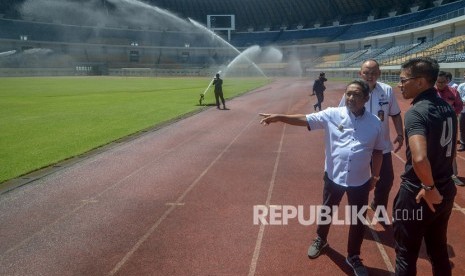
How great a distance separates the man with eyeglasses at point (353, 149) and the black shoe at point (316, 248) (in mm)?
357

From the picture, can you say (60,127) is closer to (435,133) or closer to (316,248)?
(316,248)

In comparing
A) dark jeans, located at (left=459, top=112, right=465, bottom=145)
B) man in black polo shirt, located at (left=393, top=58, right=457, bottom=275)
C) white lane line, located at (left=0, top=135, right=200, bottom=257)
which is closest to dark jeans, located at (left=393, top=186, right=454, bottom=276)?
man in black polo shirt, located at (left=393, top=58, right=457, bottom=275)

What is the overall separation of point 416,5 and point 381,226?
2597 inches

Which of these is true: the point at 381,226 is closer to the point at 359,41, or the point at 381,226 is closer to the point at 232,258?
the point at 232,258

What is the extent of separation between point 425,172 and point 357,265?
1.57m

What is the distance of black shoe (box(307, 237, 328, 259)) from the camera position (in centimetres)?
420

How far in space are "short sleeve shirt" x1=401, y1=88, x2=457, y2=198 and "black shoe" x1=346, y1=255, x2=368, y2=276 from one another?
1213 mm

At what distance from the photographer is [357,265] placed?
12.6 ft

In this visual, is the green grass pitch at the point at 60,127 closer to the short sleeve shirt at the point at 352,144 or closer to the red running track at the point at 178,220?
the red running track at the point at 178,220

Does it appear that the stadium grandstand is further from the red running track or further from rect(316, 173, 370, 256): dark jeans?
rect(316, 173, 370, 256): dark jeans

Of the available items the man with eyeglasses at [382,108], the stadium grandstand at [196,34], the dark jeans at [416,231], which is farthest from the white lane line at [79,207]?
the stadium grandstand at [196,34]

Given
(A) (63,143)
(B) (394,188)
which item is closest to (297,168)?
(B) (394,188)

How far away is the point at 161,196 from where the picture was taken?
20.6ft

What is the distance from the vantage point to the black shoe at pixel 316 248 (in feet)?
13.8
